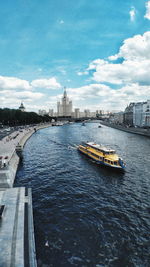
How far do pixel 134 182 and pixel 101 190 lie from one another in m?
7.63

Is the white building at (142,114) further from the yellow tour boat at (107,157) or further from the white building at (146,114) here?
the yellow tour boat at (107,157)

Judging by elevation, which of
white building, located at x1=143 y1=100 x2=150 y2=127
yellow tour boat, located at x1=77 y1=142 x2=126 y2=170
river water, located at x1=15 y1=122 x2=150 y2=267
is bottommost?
river water, located at x1=15 y1=122 x2=150 y2=267

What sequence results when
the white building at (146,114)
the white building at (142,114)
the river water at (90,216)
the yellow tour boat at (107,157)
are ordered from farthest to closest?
the white building at (142,114) → the white building at (146,114) → the yellow tour boat at (107,157) → the river water at (90,216)

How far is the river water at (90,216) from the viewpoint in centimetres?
1370

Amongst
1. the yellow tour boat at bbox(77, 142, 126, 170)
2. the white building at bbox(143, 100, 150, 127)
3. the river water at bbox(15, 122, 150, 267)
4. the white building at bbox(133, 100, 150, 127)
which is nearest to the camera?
the river water at bbox(15, 122, 150, 267)

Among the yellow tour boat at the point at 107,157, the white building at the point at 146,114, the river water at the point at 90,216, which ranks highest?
the white building at the point at 146,114

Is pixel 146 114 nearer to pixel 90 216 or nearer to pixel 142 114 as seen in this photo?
pixel 142 114

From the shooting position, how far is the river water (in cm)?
1370

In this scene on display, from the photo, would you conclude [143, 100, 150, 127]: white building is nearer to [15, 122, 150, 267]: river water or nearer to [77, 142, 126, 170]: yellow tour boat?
[77, 142, 126, 170]: yellow tour boat

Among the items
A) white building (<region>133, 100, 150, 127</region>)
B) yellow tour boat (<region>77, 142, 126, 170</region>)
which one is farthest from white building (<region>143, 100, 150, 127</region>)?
yellow tour boat (<region>77, 142, 126, 170</region>)

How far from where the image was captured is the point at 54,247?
14.4m

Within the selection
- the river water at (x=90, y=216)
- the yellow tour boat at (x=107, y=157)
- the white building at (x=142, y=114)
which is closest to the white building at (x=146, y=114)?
the white building at (x=142, y=114)

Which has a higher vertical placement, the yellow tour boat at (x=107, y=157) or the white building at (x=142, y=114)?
the white building at (x=142, y=114)

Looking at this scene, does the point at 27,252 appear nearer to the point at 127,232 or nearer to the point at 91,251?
the point at 91,251
